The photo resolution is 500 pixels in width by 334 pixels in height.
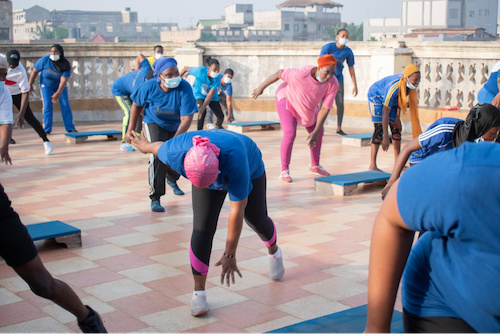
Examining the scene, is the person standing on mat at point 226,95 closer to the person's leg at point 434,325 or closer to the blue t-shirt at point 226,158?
the blue t-shirt at point 226,158

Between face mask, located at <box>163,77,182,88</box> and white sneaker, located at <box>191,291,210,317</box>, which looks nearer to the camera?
white sneaker, located at <box>191,291,210,317</box>

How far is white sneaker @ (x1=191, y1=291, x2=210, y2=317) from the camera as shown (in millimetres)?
4660

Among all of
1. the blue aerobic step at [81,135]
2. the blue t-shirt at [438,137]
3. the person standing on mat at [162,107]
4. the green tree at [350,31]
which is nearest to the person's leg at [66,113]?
the blue aerobic step at [81,135]

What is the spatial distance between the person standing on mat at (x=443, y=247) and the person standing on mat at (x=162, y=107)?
540 centimetres

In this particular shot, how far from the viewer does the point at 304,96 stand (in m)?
8.98

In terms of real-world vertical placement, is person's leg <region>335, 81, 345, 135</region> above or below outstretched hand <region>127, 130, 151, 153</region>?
below

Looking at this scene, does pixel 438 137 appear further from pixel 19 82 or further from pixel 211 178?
pixel 19 82

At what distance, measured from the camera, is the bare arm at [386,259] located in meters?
2.03

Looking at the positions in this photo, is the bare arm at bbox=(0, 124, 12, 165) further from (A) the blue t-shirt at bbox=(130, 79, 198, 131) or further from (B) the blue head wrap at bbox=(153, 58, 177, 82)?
Result: (B) the blue head wrap at bbox=(153, 58, 177, 82)

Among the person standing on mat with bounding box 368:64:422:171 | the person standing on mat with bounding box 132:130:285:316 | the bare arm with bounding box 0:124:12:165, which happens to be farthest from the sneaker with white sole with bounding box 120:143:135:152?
the person standing on mat with bounding box 132:130:285:316

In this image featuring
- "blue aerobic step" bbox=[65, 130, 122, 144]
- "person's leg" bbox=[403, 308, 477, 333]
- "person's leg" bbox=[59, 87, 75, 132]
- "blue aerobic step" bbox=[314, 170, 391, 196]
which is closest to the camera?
"person's leg" bbox=[403, 308, 477, 333]

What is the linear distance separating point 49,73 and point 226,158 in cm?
1038

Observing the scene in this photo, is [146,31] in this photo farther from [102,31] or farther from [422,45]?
[422,45]

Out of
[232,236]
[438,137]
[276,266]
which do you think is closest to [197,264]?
[232,236]
